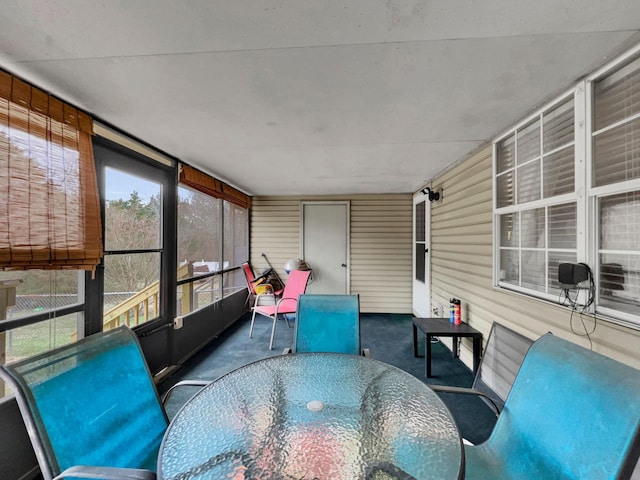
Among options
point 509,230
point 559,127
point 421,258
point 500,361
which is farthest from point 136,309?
point 421,258

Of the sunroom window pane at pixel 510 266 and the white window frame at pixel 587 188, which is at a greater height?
the white window frame at pixel 587 188

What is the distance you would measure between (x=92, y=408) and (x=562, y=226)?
9.01ft

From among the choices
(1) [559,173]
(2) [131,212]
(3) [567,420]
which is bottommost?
(3) [567,420]

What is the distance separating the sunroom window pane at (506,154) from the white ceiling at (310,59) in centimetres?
17

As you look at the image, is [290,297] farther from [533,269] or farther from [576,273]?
[576,273]

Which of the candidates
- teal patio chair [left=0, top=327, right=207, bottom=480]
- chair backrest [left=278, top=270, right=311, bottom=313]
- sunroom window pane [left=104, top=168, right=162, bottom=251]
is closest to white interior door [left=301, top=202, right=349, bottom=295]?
chair backrest [left=278, top=270, right=311, bottom=313]

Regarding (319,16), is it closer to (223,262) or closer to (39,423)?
(39,423)

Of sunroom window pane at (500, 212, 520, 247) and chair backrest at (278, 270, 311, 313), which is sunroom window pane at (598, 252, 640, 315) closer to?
sunroom window pane at (500, 212, 520, 247)

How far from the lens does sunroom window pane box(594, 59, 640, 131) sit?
1.28 meters

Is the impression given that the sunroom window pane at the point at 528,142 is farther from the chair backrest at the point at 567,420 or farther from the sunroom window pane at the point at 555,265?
the chair backrest at the point at 567,420

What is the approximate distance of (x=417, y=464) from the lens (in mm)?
814

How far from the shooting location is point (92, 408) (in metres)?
1.03

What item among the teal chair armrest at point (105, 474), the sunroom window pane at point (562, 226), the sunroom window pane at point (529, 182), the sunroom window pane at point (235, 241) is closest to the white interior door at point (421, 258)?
the sunroom window pane at point (529, 182)

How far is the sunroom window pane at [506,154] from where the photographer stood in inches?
86.0
